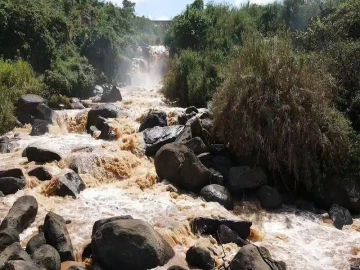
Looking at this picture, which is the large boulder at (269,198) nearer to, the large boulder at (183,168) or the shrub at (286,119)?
the shrub at (286,119)

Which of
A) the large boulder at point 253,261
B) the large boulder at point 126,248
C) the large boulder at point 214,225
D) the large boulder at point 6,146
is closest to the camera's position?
the large boulder at point 253,261

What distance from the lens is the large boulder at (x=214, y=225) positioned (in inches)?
349

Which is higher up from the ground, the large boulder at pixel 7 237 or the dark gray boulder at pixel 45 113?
the dark gray boulder at pixel 45 113

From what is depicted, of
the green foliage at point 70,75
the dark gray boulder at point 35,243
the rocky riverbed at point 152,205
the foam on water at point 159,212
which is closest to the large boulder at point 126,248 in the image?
the rocky riverbed at point 152,205

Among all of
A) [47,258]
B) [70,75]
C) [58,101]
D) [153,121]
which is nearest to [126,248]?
[47,258]

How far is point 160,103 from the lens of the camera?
18.9 meters

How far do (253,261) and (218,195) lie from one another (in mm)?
3362

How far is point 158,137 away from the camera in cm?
1316

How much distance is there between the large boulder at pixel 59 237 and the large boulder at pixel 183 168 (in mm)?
3627

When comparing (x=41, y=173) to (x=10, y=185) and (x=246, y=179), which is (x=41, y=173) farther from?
(x=246, y=179)

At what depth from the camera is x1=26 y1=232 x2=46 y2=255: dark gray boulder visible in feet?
24.1

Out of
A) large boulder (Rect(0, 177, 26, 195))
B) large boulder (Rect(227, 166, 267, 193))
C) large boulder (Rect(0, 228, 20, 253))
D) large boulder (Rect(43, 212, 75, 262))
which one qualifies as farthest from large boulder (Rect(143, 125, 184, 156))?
large boulder (Rect(0, 228, 20, 253))

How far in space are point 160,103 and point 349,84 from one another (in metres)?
8.47

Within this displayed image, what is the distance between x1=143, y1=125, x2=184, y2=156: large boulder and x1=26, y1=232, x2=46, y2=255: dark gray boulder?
18.3 feet
